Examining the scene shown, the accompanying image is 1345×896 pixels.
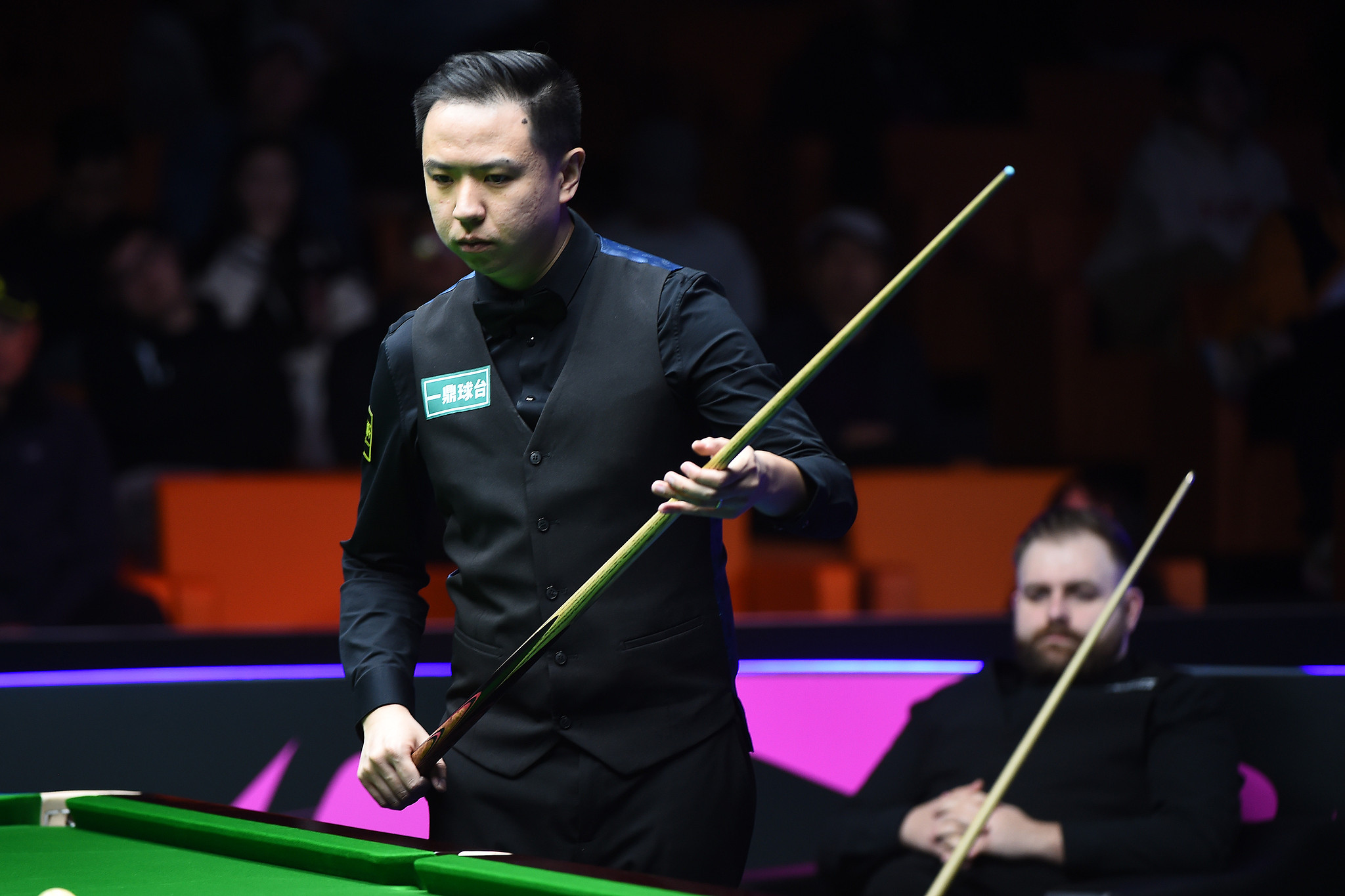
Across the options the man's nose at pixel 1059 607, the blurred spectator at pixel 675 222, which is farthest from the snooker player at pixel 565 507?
the blurred spectator at pixel 675 222

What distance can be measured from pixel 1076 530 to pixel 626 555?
136cm

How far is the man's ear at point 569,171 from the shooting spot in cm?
172

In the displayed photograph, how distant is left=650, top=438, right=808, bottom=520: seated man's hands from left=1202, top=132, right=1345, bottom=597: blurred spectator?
3270 millimetres

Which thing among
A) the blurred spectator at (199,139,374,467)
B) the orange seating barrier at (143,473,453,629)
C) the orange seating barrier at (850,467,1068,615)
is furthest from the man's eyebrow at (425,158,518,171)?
the blurred spectator at (199,139,374,467)

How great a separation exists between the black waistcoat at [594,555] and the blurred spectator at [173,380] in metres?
2.75

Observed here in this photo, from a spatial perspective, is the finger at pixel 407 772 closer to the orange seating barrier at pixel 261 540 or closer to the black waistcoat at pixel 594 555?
the black waistcoat at pixel 594 555

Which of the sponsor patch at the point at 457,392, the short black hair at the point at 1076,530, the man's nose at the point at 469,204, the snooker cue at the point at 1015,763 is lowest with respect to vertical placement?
the snooker cue at the point at 1015,763

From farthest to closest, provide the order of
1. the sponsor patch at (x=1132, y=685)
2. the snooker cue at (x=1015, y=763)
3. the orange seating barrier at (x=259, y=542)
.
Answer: the orange seating barrier at (x=259, y=542) < the sponsor patch at (x=1132, y=685) < the snooker cue at (x=1015, y=763)

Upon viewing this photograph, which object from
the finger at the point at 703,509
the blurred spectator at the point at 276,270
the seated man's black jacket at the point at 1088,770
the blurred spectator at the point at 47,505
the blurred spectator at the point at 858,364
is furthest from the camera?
the blurred spectator at the point at 276,270

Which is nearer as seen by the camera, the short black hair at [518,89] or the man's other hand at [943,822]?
the short black hair at [518,89]

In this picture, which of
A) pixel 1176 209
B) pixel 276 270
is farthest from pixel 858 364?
pixel 276 270

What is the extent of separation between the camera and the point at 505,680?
1610 mm

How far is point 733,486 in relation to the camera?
1.44 meters

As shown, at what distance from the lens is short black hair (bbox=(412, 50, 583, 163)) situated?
1659mm
